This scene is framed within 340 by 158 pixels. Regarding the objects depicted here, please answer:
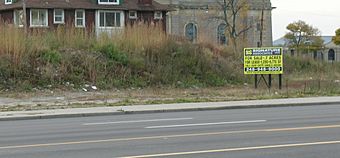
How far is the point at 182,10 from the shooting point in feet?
A: 299

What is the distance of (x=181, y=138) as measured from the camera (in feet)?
40.2

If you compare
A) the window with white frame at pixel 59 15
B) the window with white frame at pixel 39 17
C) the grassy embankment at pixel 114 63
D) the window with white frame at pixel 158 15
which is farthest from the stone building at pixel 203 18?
the grassy embankment at pixel 114 63

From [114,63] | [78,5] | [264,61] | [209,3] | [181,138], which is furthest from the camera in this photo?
[209,3]

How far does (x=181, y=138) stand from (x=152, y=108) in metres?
9.82

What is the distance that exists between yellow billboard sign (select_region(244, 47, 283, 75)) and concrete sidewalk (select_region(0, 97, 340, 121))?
612 cm

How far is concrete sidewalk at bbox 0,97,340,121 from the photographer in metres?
20.1

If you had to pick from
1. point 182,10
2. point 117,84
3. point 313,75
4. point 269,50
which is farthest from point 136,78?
point 182,10

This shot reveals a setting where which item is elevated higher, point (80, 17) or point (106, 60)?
point (80, 17)

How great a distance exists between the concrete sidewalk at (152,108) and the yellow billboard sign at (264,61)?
6.12 meters

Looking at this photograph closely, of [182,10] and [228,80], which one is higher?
[182,10]

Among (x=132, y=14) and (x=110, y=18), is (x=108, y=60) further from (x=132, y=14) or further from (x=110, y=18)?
(x=132, y=14)

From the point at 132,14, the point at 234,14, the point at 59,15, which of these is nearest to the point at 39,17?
the point at 59,15

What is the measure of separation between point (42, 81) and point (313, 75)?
2559 cm

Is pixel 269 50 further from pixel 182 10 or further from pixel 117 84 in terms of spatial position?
pixel 182 10
